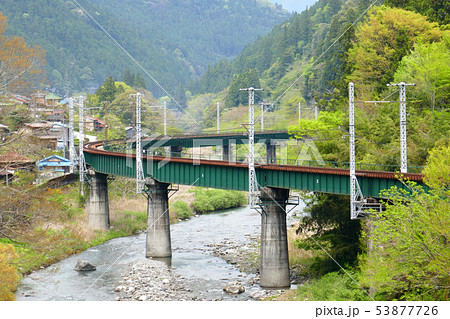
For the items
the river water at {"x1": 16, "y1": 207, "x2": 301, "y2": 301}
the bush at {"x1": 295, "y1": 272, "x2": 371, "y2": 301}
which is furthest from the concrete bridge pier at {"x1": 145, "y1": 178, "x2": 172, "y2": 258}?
the bush at {"x1": 295, "y1": 272, "x2": 371, "y2": 301}

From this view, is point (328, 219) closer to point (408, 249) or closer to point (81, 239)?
point (408, 249)

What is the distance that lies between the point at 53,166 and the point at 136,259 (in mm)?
37874

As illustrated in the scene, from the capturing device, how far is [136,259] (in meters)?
57.6

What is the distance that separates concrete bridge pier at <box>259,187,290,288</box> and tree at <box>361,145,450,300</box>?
12985mm

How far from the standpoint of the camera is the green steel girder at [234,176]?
40.4 metres

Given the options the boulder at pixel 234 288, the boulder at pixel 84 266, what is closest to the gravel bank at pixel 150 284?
the boulder at pixel 234 288

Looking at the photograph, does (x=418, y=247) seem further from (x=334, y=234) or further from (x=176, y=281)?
(x=176, y=281)

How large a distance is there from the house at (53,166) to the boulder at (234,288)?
48.8 metres

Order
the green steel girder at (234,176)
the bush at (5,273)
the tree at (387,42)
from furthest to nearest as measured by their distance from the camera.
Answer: the tree at (387,42) < the green steel girder at (234,176) < the bush at (5,273)

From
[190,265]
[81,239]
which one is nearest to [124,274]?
[190,265]

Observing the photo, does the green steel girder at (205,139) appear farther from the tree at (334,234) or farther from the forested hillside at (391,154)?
the tree at (334,234)

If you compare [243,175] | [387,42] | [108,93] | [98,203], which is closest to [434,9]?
[387,42]

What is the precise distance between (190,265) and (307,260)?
417 inches

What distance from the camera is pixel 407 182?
1442 inches
